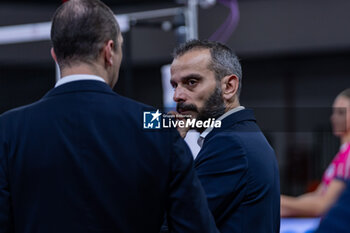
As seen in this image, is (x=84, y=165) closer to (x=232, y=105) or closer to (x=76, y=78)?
(x=76, y=78)

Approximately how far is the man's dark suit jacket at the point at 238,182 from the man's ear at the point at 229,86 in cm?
22

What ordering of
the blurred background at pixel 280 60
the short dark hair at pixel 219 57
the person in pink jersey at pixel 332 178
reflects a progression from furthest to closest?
the blurred background at pixel 280 60, the person in pink jersey at pixel 332 178, the short dark hair at pixel 219 57

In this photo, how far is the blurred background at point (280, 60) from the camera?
680 cm

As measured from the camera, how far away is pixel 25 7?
302 inches

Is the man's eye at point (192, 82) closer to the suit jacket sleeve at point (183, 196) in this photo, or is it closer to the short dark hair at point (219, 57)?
the short dark hair at point (219, 57)

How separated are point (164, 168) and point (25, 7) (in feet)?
23.4

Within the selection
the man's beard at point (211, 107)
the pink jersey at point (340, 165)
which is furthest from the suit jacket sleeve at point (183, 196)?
the pink jersey at point (340, 165)

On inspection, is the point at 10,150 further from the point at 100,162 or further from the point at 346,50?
the point at 346,50

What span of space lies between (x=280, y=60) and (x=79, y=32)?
6338mm

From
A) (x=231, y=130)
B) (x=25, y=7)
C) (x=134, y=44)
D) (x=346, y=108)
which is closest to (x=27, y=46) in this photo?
(x=25, y=7)

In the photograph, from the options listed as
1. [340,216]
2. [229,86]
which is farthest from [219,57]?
[340,216]

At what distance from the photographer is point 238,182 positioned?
1.41m

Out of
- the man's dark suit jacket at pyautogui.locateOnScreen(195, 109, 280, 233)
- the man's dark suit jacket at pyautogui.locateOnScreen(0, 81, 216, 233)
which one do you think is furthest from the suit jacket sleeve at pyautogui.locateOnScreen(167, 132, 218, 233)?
the man's dark suit jacket at pyautogui.locateOnScreen(195, 109, 280, 233)

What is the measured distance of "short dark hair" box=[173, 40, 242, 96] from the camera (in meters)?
1.68
